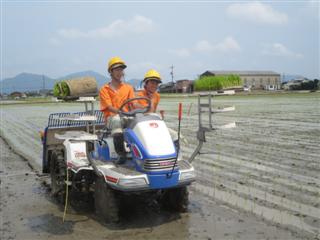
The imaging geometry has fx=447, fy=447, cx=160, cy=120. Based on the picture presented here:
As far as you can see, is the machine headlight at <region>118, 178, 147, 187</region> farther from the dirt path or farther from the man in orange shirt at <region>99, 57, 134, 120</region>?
the man in orange shirt at <region>99, 57, 134, 120</region>

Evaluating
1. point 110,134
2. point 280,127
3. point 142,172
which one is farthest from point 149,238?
point 280,127

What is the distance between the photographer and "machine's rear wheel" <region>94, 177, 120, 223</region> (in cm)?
570

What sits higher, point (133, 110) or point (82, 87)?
point (82, 87)

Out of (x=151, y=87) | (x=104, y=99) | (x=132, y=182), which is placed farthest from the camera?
(x=151, y=87)

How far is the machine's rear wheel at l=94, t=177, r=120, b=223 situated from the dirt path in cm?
12

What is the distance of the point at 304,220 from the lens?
18.3ft

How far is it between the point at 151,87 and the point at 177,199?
1711 mm

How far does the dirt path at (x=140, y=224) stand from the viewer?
17.4ft

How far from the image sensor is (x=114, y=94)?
21.4 feet

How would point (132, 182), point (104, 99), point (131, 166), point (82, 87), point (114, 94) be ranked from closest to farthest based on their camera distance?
point (132, 182), point (131, 166), point (104, 99), point (114, 94), point (82, 87)

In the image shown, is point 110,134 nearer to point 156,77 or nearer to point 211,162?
point 156,77

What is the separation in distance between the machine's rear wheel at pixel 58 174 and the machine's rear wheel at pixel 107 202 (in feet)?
4.33

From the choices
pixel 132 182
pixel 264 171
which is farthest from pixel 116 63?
pixel 264 171

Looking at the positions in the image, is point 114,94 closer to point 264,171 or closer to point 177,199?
point 177,199
